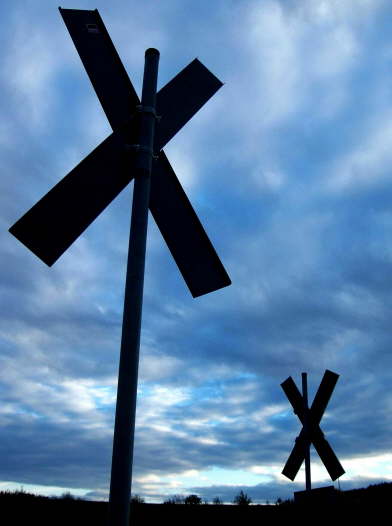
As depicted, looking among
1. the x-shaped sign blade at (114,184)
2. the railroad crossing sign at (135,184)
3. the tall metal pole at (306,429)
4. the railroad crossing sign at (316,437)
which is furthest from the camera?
the railroad crossing sign at (316,437)

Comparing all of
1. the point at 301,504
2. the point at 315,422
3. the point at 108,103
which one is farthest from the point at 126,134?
the point at 315,422

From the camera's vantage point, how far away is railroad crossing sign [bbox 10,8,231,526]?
3.64 m

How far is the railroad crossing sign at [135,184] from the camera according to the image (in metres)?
3.64

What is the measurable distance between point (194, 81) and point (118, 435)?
332 cm

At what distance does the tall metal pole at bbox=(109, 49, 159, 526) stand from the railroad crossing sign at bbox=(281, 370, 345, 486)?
1074 centimetres

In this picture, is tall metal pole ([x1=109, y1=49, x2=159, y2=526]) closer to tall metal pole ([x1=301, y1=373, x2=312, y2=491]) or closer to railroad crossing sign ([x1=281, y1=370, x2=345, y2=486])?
tall metal pole ([x1=301, y1=373, x2=312, y2=491])

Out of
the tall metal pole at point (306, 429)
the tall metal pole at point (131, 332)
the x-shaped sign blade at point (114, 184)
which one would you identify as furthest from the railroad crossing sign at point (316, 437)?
the tall metal pole at point (131, 332)

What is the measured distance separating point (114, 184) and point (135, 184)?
0.45 m

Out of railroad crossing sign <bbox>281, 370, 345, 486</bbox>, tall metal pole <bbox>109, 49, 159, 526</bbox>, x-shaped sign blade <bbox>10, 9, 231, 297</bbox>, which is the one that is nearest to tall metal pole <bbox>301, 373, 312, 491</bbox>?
railroad crossing sign <bbox>281, 370, 345, 486</bbox>

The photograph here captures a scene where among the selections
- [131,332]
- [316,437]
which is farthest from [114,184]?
[316,437]

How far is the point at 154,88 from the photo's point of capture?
4109 mm

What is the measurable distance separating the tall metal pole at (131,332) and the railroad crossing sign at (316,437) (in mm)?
10737

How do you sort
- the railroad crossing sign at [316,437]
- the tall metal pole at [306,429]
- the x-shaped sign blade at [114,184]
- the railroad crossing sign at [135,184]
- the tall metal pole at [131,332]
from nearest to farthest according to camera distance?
the tall metal pole at [131,332] < the railroad crossing sign at [135,184] < the x-shaped sign blade at [114,184] < the tall metal pole at [306,429] < the railroad crossing sign at [316,437]

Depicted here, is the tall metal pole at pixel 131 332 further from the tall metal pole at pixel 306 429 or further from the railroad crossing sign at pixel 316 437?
the railroad crossing sign at pixel 316 437
